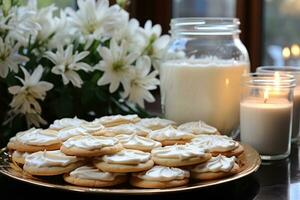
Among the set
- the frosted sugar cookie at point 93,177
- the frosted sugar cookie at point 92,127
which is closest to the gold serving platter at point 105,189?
the frosted sugar cookie at point 93,177

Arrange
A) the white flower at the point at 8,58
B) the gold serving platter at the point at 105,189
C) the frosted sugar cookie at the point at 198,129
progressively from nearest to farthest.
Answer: the gold serving platter at the point at 105,189, the frosted sugar cookie at the point at 198,129, the white flower at the point at 8,58

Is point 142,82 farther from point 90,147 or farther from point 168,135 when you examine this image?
point 90,147

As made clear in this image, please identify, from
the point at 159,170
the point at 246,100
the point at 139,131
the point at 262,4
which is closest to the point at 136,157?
the point at 159,170

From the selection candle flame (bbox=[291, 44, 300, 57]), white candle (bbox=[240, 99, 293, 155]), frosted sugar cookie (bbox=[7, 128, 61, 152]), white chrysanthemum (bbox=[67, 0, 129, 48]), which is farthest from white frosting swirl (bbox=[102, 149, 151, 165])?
candle flame (bbox=[291, 44, 300, 57])

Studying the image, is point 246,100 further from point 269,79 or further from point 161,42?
point 161,42

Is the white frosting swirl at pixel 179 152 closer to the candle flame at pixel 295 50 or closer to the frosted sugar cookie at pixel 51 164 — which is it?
the frosted sugar cookie at pixel 51 164
